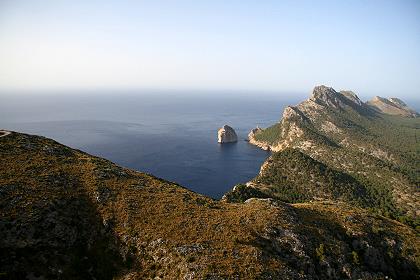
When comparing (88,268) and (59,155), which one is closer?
(88,268)

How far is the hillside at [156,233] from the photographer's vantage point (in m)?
39.1

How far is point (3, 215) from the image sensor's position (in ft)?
134

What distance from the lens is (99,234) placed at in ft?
146

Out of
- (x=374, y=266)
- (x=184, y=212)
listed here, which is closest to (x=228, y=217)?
(x=184, y=212)

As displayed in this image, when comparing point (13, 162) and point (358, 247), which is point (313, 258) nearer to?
point (358, 247)

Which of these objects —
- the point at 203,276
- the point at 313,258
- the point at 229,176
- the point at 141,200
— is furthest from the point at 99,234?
the point at 229,176

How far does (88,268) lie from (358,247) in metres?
41.3

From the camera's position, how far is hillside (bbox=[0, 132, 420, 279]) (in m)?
39.1

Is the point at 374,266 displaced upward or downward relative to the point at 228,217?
downward

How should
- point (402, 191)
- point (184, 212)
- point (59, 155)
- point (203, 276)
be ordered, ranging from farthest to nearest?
point (402, 191) < point (59, 155) < point (184, 212) < point (203, 276)

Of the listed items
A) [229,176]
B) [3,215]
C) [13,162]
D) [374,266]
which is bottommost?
[229,176]

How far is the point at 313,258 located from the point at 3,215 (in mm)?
41964

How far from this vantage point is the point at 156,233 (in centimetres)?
4391

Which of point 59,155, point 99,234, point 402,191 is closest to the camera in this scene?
point 99,234
